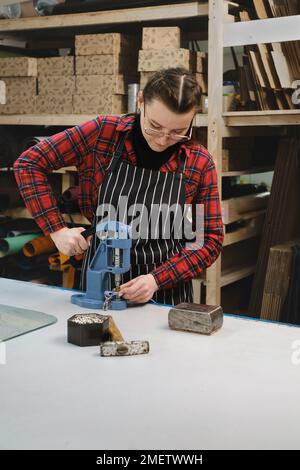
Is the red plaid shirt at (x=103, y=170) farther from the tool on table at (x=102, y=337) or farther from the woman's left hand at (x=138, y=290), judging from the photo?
the tool on table at (x=102, y=337)

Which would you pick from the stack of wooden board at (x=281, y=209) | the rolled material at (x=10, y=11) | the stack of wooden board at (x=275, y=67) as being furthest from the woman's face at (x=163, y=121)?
the rolled material at (x=10, y=11)

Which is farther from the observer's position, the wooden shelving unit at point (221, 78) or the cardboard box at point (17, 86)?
the cardboard box at point (17, 86)

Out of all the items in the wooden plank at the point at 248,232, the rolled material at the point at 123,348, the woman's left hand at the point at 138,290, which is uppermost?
the wooden plank at the point at 248,232

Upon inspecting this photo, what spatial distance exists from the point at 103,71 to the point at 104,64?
39 millimetres

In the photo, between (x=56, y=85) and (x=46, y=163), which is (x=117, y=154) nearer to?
(x=46, y=163)

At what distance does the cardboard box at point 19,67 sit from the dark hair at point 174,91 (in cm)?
185

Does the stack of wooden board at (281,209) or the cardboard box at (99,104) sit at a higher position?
the cardboard box at (99,104)

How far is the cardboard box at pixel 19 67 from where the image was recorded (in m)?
3.55

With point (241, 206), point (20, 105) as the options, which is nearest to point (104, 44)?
point (20, 105)

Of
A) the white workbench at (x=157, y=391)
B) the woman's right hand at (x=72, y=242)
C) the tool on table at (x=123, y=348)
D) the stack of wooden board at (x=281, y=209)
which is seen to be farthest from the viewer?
the stack of wooden board at (x=281, y=209)

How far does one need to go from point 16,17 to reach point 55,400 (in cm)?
305

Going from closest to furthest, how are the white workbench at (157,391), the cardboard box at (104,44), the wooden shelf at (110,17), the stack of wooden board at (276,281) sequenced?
the white workbench at (157,391) → the wooden shelf at (110,17) → the stack of wooden board at (276,281) → the cardboard box at (104,44)

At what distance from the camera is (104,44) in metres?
3.32

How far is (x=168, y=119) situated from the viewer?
1878 millimetres
